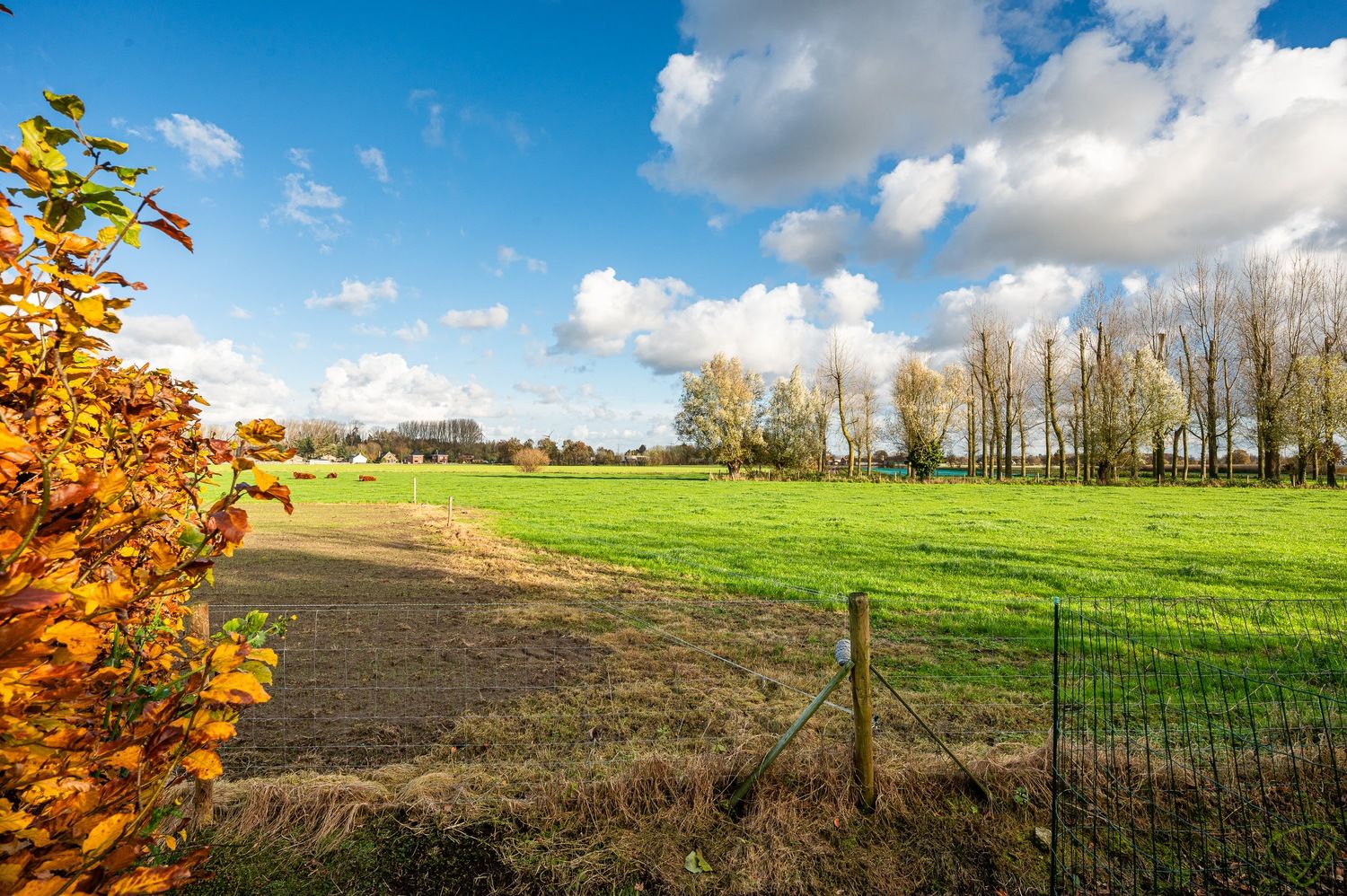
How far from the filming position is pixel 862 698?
365 cm

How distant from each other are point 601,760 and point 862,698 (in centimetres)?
200

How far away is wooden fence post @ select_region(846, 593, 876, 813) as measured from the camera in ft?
12.0

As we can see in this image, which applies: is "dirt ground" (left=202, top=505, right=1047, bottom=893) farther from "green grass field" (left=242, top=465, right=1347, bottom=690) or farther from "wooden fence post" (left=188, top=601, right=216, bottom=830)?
"green grass field" (left=242, top=465, right=1347, bottom=690)

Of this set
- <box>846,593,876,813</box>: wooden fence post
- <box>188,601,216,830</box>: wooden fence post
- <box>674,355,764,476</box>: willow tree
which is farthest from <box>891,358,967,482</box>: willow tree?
<box>188,601,216,830</box>: wooden fence post

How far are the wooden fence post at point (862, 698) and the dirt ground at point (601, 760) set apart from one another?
0.35ft

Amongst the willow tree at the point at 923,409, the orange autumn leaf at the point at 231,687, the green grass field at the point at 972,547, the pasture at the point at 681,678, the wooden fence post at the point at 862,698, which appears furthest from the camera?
the willow tree at the point at 923,409

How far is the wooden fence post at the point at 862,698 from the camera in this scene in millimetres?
3646

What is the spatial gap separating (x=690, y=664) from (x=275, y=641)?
518cm

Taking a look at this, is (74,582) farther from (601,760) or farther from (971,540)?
(971,540)

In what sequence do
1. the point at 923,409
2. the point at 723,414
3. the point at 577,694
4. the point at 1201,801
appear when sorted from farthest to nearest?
the point at 723,414
the point at 923,409
the point at 577,694
the point at 1201,801

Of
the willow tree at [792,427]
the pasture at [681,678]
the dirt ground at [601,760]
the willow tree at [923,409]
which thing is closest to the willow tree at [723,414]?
the willow tree at [792,427]

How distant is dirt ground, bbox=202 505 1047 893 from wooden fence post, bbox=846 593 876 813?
0.11 metres

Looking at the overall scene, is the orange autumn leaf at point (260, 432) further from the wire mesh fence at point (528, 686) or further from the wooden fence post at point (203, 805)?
the wire mesh fence at point (528, 686)

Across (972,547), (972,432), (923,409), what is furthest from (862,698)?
(972,432)
